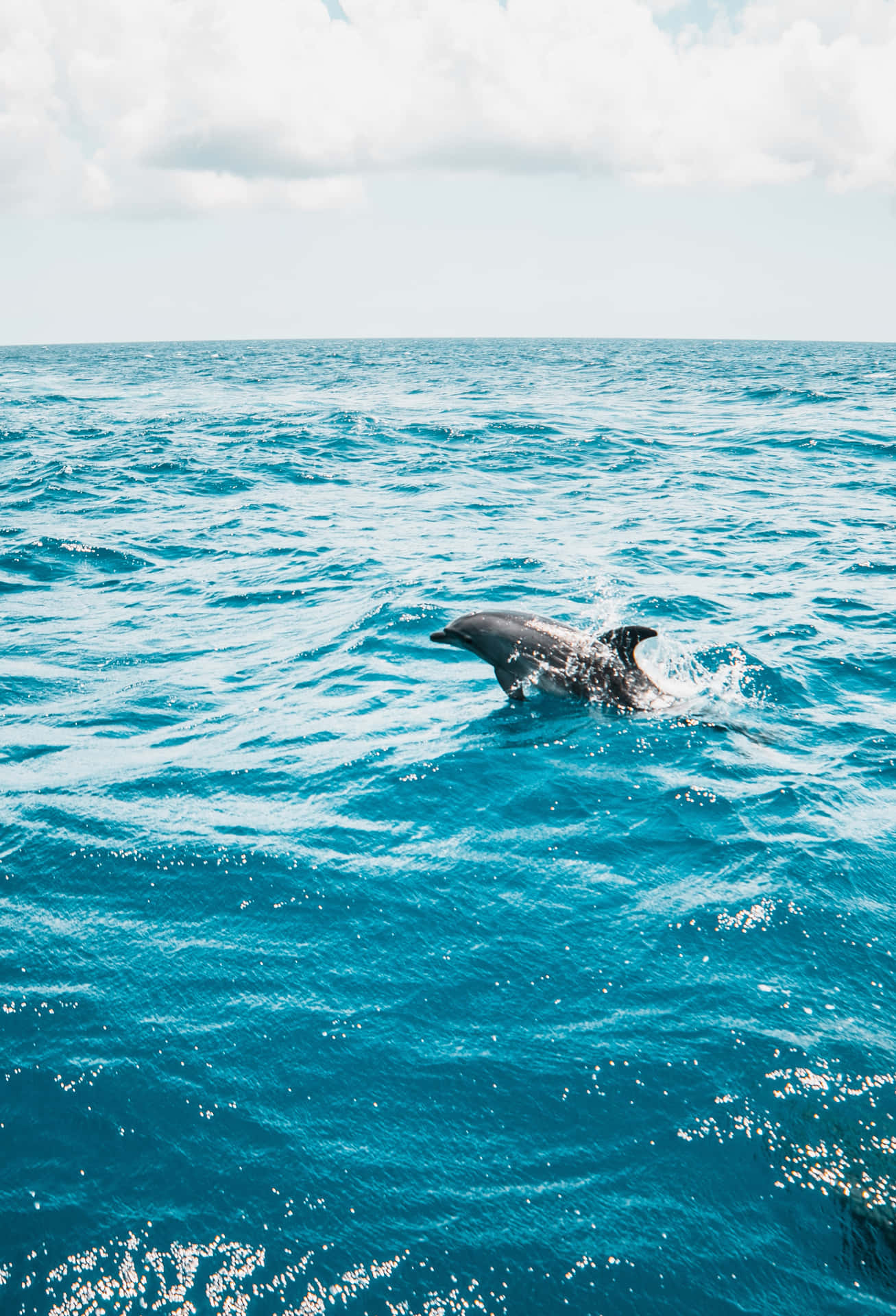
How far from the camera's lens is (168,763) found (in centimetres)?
874

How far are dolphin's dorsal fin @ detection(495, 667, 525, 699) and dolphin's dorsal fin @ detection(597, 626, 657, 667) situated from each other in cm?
101

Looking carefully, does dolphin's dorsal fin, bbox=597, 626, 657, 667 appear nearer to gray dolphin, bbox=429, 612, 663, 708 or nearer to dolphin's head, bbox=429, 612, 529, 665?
gray dolphin, bbox=429, 612, 663, 708

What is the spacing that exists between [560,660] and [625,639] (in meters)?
0.76

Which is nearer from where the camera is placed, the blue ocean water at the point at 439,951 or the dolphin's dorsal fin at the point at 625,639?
the blue ocean water at the point at 439,951

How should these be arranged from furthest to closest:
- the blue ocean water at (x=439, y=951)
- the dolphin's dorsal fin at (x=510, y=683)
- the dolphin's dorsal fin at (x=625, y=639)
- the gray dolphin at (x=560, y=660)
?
the dolphin's dorsal fin at (x=510, y=683) < the gray dolphin at (x=560, y=660) < the dolphin's dorsal fin at (x=625, y=639) < the blue ocean water at (x=439, y=951)

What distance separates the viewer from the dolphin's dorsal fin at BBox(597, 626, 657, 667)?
28.6 ft

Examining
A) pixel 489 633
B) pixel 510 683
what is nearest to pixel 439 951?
pixel 510 683

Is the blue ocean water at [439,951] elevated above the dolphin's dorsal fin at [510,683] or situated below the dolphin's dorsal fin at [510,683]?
below

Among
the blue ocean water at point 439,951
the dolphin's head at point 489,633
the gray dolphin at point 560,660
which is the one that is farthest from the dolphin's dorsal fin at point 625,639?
the dolphin's head at point 489,633

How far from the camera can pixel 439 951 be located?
5.90 meters

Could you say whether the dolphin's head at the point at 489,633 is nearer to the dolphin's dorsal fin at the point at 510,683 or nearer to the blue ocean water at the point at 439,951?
the dolphin's dorsal fin at the point at 510,683

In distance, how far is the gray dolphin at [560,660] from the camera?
9266mm

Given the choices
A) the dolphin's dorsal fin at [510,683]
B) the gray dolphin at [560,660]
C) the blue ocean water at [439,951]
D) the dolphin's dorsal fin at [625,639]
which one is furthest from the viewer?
the dolphin's dorsal fin at [510,683]

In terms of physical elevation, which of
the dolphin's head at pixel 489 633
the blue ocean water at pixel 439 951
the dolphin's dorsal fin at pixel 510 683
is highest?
the dolphin's head at pixel 489 633
